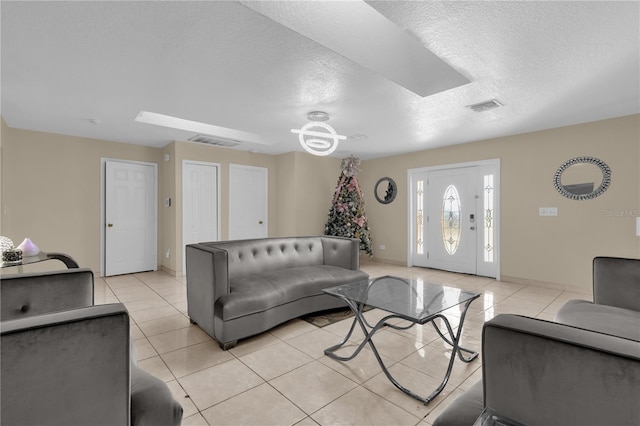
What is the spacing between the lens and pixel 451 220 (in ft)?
18.8

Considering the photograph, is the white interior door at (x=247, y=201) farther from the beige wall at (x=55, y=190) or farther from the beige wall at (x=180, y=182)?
the beige wall at (x=55, y=190)

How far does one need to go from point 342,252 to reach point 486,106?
8.05 feet

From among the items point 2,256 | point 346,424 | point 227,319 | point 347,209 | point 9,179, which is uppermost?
point 9,179

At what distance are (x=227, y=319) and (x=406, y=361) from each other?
4.85ft

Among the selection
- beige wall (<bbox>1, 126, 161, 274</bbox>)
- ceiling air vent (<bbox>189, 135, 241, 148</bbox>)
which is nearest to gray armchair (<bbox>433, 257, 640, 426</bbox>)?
ceiling air vent (<bbox>189, 135, 241, 148</bbox>)

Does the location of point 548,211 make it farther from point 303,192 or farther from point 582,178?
point 303,192

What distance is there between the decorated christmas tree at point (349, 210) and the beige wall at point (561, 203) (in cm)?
187

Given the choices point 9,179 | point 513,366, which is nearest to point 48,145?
point 9,179

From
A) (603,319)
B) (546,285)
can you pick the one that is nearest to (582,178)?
(546,285)

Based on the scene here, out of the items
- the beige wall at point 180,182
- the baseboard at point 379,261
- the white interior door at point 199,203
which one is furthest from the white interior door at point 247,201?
the baseboard at point 379,261

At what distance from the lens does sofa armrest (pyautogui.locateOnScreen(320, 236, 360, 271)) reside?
388 centimetres

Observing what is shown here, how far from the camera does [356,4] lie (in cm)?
190

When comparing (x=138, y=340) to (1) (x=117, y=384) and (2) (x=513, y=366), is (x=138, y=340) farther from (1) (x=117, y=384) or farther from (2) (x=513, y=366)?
(2) (x=513, y=366)

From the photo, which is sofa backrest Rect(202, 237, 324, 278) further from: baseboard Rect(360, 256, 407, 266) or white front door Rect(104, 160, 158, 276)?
white front door Rect(104, 160, 158, 276)
